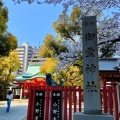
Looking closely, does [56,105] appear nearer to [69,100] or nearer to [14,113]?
[69,100]

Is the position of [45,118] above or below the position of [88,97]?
below

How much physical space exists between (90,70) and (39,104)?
8.44 feet

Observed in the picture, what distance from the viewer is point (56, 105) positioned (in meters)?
6.38

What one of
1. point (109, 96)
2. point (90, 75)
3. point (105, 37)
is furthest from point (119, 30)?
point (90, 75)

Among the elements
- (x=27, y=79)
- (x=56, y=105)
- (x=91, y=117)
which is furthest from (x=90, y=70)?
(x=27, y=79)

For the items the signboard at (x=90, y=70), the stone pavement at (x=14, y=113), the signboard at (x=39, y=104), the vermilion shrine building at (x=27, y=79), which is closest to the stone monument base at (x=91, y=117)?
the signboard at (x=90, y=70)

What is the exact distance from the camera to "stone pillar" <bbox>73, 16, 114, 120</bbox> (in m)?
4.30

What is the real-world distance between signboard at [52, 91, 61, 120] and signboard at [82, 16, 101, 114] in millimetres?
1970

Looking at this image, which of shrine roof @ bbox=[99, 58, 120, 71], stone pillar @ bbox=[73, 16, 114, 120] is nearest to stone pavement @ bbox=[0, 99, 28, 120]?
shrine roof @ bbox=[99, 58, 120, 71]

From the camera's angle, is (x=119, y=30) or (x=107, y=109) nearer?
(x=107, y=109)

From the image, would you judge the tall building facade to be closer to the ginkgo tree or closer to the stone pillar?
the ginkgo tree

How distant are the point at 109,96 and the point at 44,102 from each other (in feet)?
7.56

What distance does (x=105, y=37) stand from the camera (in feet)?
30.6

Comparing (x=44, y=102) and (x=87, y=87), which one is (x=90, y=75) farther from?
(x=44, y=102)
